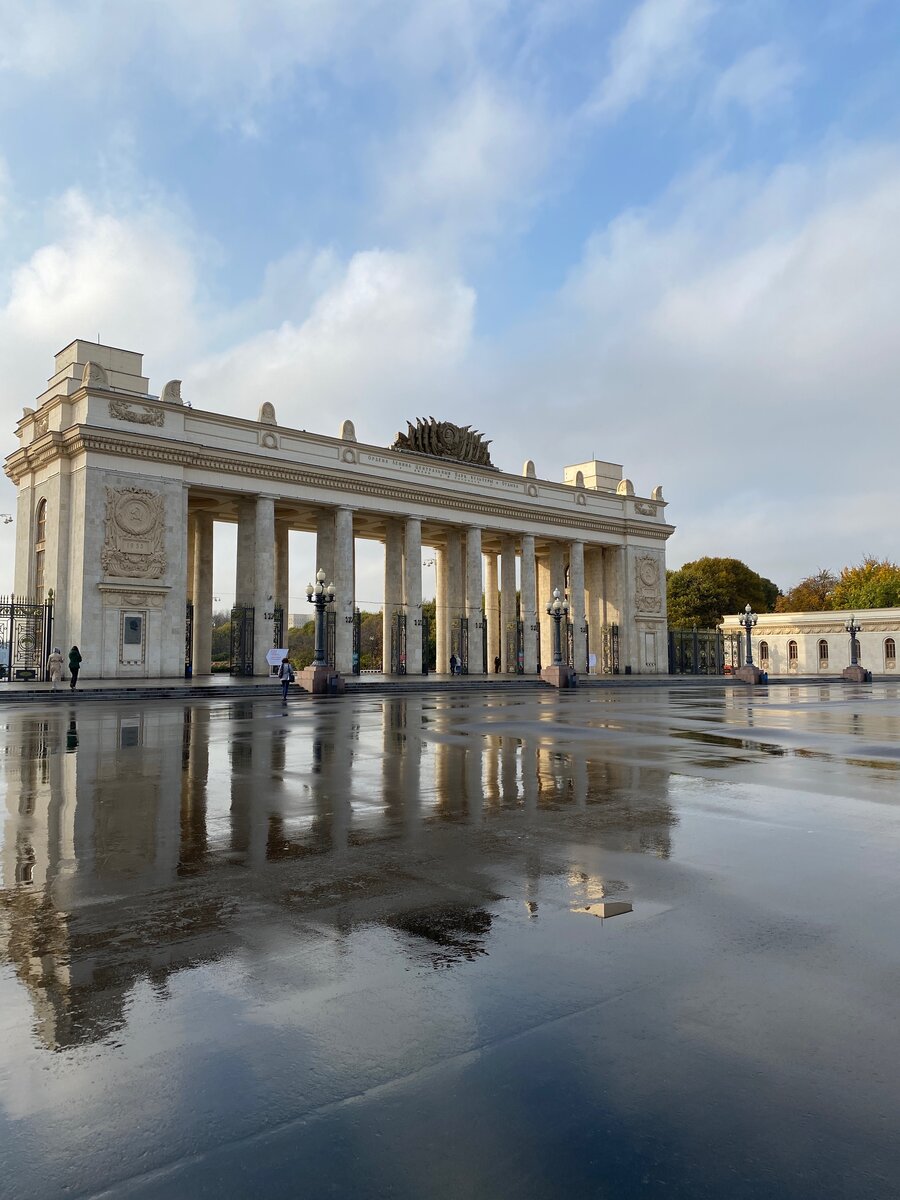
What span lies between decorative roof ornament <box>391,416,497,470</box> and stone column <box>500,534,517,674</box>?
18.4 feet

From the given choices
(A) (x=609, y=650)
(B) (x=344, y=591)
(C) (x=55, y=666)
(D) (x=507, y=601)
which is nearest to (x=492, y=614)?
(D) (x=507, y=601)

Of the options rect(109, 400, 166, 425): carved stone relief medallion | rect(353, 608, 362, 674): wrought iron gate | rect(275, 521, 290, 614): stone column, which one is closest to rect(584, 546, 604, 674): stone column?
rect(353, 608, 362, 674): wrought iron gate

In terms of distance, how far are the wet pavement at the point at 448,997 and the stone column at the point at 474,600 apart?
1449 inches

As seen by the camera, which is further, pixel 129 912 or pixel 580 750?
pixel 580 750

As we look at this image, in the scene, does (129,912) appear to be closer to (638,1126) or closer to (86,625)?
(638,1126)

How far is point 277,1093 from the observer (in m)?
2.42

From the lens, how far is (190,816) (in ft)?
21.7

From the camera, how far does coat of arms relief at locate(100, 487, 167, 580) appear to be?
3164 centimetres

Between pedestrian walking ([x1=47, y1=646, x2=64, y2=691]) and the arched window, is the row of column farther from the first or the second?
pedestrian walking ([x1=47, y1=646, x2=64, y2=691])

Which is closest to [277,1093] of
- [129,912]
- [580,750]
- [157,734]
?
[129,912]

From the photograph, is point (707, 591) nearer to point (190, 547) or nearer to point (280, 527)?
point (280, 527)

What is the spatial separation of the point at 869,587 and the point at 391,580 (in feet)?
172

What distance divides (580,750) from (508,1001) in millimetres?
8439

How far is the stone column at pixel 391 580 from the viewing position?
4259 cm
